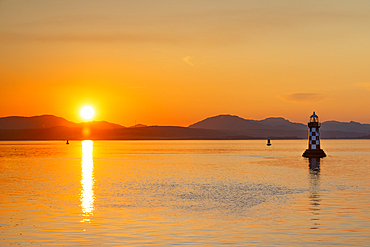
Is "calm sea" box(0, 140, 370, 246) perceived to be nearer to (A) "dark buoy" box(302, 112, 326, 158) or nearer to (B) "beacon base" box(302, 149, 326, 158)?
(A) "dark buoy" box(302, 112, 326, 158)

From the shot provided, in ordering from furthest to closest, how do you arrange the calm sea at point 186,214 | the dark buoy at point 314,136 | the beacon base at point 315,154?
the beacon base at point 315,154 < the dark buoy at point 314,136 < the calm sea at point 186,214

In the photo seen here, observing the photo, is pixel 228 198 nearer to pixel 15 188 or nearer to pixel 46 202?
pixel 46 202

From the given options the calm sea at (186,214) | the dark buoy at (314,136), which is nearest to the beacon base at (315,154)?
the dark buoy at (314,136)

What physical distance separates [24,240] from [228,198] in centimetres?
1270

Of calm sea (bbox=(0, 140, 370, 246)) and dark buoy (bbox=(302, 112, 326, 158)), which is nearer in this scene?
calm sea (bbox=(0, 140, 370, 246))

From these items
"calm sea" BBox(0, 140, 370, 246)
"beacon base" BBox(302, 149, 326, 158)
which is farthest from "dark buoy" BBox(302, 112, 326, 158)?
"calm sea" BBox(0, 140, 370, 246)

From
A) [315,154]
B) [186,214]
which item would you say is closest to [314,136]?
[315,154]

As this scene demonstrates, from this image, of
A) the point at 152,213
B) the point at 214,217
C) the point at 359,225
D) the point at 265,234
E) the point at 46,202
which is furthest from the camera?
the point at 46,202

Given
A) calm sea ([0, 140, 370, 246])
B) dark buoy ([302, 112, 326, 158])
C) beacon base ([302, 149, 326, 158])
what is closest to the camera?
calm sea ([0, 140, 370, 246])

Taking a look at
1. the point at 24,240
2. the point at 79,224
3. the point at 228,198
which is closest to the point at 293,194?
the point at 228,198

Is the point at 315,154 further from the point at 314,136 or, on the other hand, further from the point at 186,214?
the point at 186,214

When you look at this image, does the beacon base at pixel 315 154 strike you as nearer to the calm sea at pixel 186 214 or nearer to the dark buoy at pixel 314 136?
the dark buoy at pixel 314 136

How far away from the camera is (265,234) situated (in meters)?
14.7

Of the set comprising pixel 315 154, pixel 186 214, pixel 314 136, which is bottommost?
pixel 186 214
